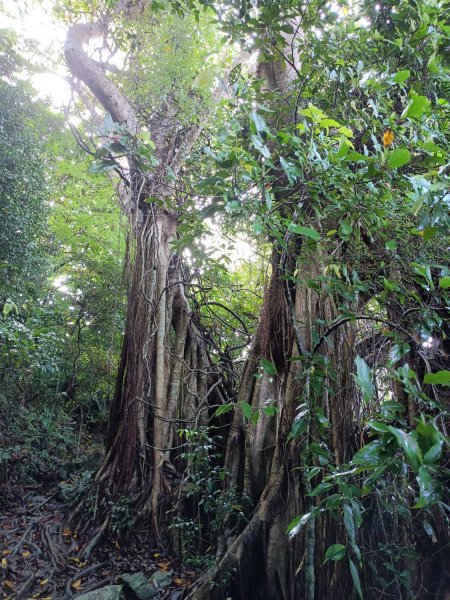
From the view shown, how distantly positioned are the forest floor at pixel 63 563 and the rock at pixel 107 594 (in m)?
0.19

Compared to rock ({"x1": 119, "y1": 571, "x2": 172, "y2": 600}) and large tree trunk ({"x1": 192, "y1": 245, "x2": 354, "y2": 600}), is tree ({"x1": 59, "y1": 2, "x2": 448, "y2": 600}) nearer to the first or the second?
large tree trunk ({"x1": 192, "y1": 245, "x2": 354, "y2": 600})

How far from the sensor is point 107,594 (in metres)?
2.63

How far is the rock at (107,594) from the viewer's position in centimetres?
258

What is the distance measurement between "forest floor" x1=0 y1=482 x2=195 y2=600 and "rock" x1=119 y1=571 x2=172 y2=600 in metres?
0.01

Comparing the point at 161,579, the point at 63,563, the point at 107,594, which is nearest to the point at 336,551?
the point at 107,594

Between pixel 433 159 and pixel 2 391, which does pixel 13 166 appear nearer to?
pixel 2 391

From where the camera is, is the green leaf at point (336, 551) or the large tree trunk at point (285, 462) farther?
the large tree trunk at point (285, 462)

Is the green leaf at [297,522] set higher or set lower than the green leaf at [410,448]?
lower

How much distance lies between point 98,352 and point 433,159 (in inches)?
227

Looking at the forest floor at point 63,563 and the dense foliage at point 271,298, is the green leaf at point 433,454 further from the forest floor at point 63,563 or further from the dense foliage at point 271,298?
the forest floor at point 63,563

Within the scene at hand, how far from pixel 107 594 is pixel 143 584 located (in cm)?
23

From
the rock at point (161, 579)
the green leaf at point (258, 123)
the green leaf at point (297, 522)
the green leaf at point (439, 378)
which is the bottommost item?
the rock at point (161, 579)

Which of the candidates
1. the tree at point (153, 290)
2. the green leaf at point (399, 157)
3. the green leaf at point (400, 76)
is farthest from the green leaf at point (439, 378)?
the tree at point (153, 290)

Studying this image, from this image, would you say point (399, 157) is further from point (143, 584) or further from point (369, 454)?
point (143, 584)
